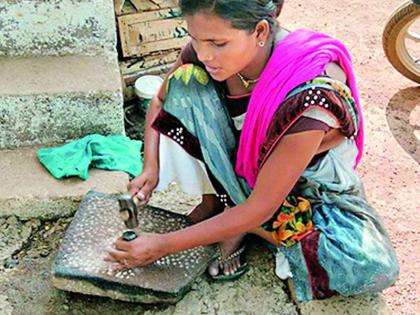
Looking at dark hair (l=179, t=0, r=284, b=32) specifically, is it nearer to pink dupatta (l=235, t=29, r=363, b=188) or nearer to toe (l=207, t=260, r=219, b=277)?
pink dupatta (l=235, t=29, r=363, b=188)

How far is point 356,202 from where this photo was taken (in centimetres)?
195

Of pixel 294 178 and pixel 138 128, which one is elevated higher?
pixel 294 178

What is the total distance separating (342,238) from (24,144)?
121cm

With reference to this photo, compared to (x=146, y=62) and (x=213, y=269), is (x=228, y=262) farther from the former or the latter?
(x=146, y=62)

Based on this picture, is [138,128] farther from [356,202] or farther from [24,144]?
[356,202]

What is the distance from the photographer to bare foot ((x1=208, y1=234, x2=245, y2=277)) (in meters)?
2.00

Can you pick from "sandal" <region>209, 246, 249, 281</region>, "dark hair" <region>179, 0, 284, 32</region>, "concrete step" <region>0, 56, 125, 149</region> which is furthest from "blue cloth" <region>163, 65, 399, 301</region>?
"concrete step" <region>0, 56, 125, 149</region>

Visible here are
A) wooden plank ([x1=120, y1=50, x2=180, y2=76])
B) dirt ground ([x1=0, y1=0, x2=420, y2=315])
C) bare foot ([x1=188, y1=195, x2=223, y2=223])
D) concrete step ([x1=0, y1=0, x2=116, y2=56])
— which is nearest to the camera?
dirt ground ([x1=0, y1=0, x2=420, y2=315])

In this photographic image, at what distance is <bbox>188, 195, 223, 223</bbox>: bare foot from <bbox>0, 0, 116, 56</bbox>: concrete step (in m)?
0.79

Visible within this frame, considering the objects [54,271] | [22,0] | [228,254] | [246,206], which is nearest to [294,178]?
[246,206]

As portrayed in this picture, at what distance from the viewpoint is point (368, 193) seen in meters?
2.54

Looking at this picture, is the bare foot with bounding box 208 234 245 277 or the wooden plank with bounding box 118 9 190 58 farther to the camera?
the wooden plank with bounding box 118 9 190 58

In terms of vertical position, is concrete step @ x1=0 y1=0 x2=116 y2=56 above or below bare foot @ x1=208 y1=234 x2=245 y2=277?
above

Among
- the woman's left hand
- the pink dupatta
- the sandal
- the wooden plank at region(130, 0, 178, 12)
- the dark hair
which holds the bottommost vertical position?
the sandal
